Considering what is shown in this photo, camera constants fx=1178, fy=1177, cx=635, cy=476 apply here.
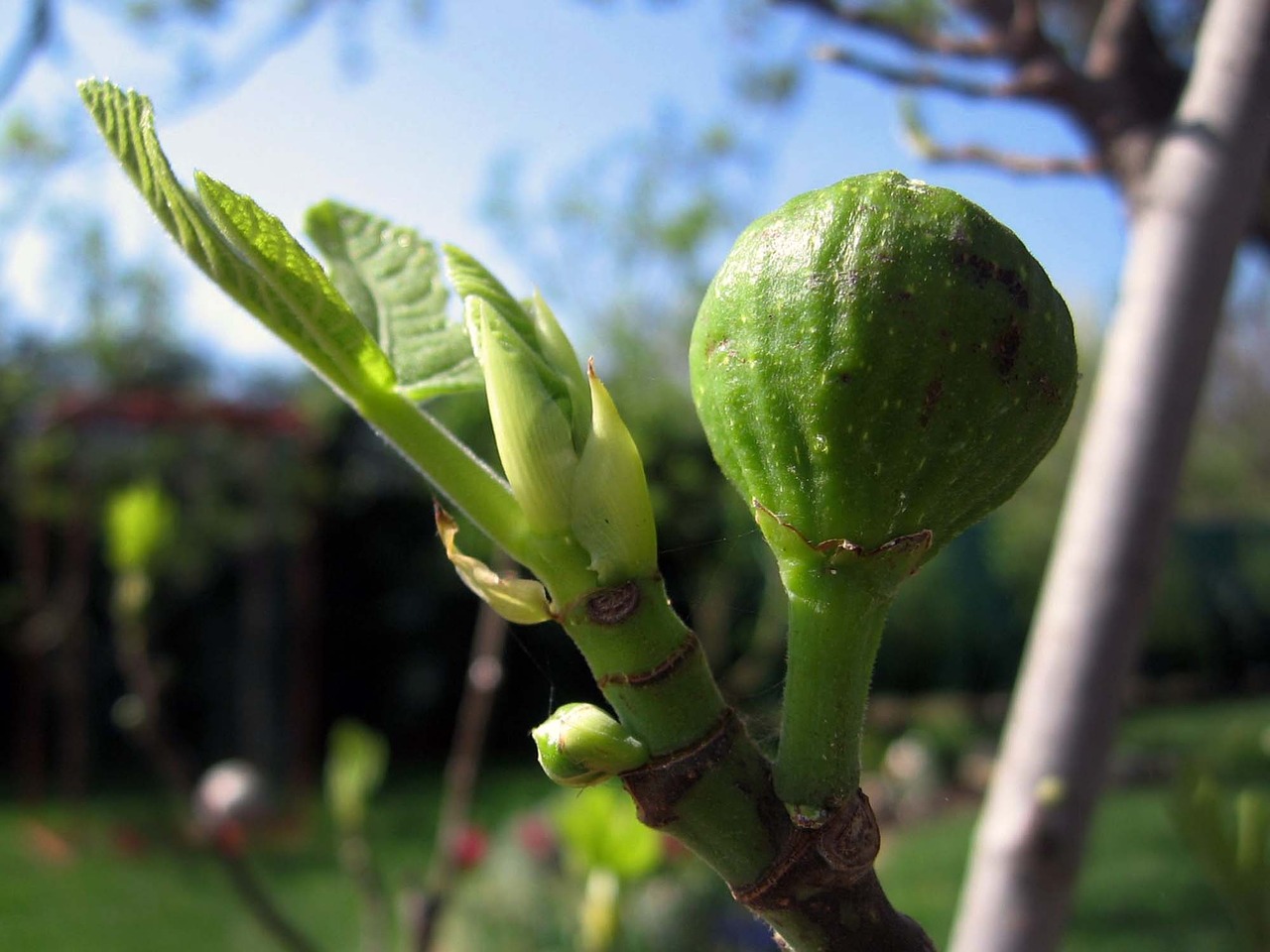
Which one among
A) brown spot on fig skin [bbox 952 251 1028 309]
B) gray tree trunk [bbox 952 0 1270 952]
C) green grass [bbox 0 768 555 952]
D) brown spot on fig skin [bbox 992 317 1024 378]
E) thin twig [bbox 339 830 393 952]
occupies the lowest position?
green grass [bbox 0 768 555 952]

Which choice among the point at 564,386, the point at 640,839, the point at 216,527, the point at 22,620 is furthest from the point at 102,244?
the point at 564,386

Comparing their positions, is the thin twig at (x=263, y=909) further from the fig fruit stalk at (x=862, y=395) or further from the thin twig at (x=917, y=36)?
the thin twig at (x=917, y=36)

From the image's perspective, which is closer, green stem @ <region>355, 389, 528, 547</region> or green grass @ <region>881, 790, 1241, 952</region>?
green stem @ <region>355, 389, 528, 547</region>

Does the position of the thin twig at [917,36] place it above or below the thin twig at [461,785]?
above

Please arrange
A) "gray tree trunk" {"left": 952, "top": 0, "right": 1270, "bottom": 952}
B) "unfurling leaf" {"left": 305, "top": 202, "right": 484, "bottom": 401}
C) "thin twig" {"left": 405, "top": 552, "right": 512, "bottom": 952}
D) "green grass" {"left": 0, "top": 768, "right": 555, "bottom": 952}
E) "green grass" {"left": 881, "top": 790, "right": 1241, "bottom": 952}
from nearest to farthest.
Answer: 1. "unfurling leaf" {"left": 305, "top": 202, "right": 484, "bottom": 401}
2. "gray tree trunk" {"left": 952, "top": 0, "right": 1270, "bottom": 952}
3. "thin twig" {"left": 405, "top": 552, "right": 512, "bottom": 952}
4. "green grass" {"left": 881, "top": 790, "right": 1241, "bottom": 952}
5. "green grass" {"left": 0, "top": 768, "right": 555, "bottom": 952}

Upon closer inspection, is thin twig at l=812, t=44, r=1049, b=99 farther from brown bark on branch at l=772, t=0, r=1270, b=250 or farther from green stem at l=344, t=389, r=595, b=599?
green stem at l=344, t=389, r=595, b=599

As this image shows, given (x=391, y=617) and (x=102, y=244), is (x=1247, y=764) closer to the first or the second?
(x=391, y=617)

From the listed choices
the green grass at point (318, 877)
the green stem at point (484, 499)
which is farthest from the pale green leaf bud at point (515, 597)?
the green grass at point (318, 877)

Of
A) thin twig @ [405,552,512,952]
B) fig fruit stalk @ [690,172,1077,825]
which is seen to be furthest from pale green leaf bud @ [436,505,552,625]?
thin twig @ [405,552,512,952]
